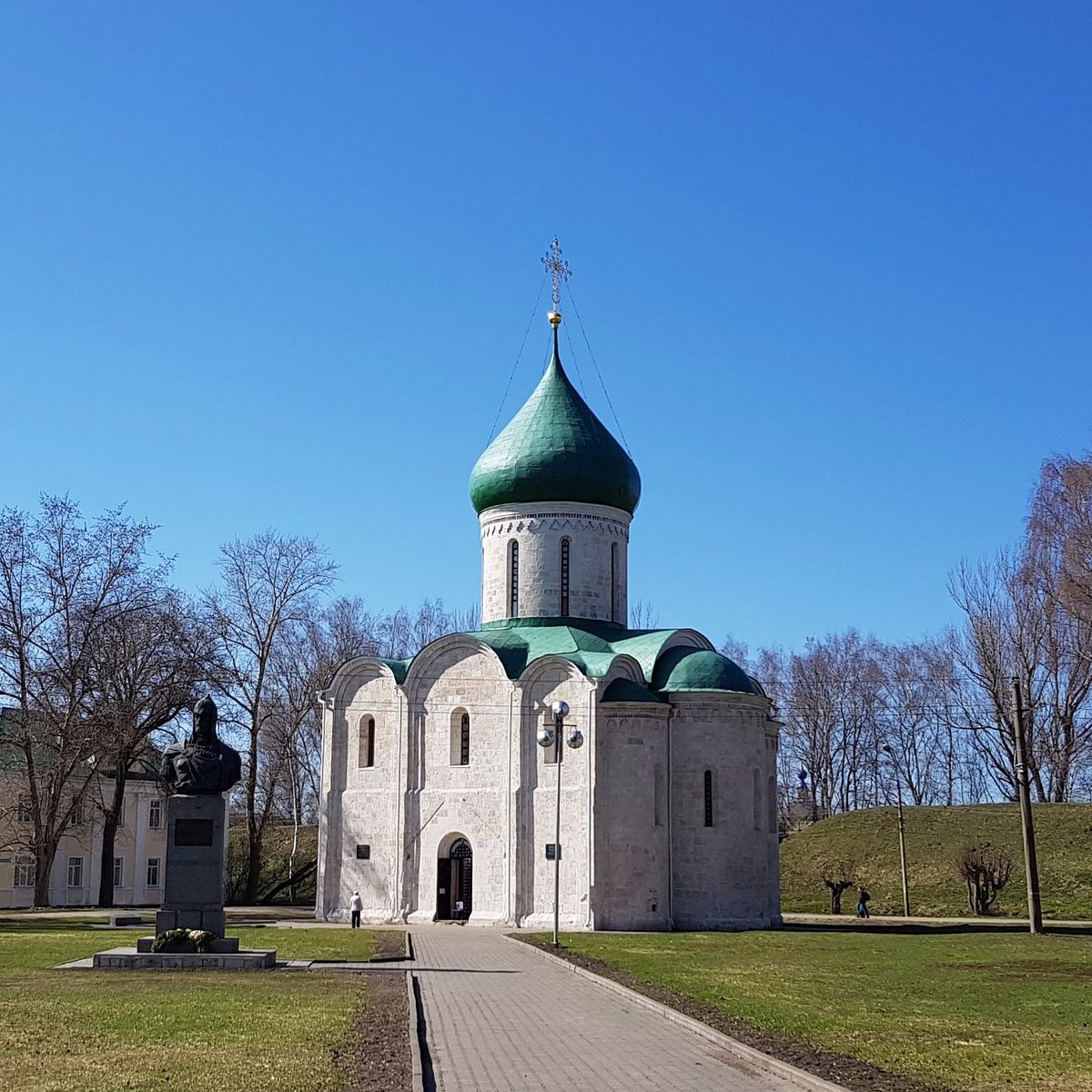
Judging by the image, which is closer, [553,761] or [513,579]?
[553,761]

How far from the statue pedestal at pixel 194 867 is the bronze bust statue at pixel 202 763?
0.69 ft

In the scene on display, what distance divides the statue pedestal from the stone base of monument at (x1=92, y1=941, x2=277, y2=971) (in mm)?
900

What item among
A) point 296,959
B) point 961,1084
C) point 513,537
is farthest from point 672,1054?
point 513,537

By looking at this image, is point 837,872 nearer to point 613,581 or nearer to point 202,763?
Result: point 613,581

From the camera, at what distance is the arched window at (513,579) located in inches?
1468

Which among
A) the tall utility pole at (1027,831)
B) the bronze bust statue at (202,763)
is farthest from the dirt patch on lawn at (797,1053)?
the tall utility pole at (1027,831)

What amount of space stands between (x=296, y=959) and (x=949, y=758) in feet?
161

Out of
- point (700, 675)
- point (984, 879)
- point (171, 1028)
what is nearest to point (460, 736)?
point (700, 675)

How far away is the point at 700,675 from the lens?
111ft

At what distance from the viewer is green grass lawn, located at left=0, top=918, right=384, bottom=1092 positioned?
1036cm

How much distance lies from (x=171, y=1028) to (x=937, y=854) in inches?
1421

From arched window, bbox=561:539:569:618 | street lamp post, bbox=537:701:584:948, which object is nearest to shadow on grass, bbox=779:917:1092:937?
street lamp post, bbox=537:701:584:948

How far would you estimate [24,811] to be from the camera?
38438 millimetres

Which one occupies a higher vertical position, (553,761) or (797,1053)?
(553,761)
